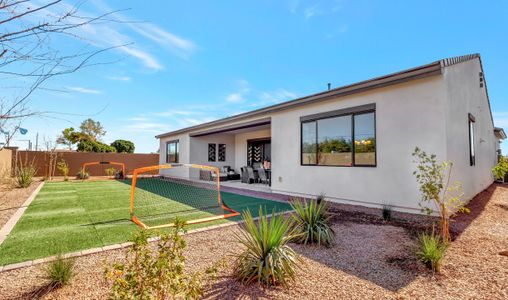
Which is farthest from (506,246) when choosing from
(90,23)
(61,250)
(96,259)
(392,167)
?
(61,250)

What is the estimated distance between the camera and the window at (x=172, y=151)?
58.6ft

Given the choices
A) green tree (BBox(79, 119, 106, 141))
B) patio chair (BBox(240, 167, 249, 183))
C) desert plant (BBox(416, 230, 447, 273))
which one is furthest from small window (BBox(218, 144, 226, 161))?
green tree (BBox(79, 119, 106, 141))

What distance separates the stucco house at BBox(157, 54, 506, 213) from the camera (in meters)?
6.02

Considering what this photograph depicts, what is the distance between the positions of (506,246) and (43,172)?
24.9 m

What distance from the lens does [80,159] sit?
19.6 meters

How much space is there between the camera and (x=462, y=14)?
29.6 ft

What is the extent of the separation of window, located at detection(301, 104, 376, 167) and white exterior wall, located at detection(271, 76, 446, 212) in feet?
0.64

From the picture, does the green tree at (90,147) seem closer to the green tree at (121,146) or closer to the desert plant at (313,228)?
the green tree at (121,146)

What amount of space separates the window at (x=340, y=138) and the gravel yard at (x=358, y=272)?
288 centimetres

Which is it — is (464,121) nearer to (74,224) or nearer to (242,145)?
(74,224)

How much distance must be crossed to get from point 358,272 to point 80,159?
2261 centimetres

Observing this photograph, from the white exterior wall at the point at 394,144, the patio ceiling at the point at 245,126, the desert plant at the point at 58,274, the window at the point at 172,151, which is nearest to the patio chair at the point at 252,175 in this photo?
the patio ceiling at the point at 245,126

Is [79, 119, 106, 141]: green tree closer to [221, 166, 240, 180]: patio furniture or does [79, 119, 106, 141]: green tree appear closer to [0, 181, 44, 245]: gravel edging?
[221, 166, 240, 180]: patio furniture

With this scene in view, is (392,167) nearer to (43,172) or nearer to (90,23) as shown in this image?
(90,23)
